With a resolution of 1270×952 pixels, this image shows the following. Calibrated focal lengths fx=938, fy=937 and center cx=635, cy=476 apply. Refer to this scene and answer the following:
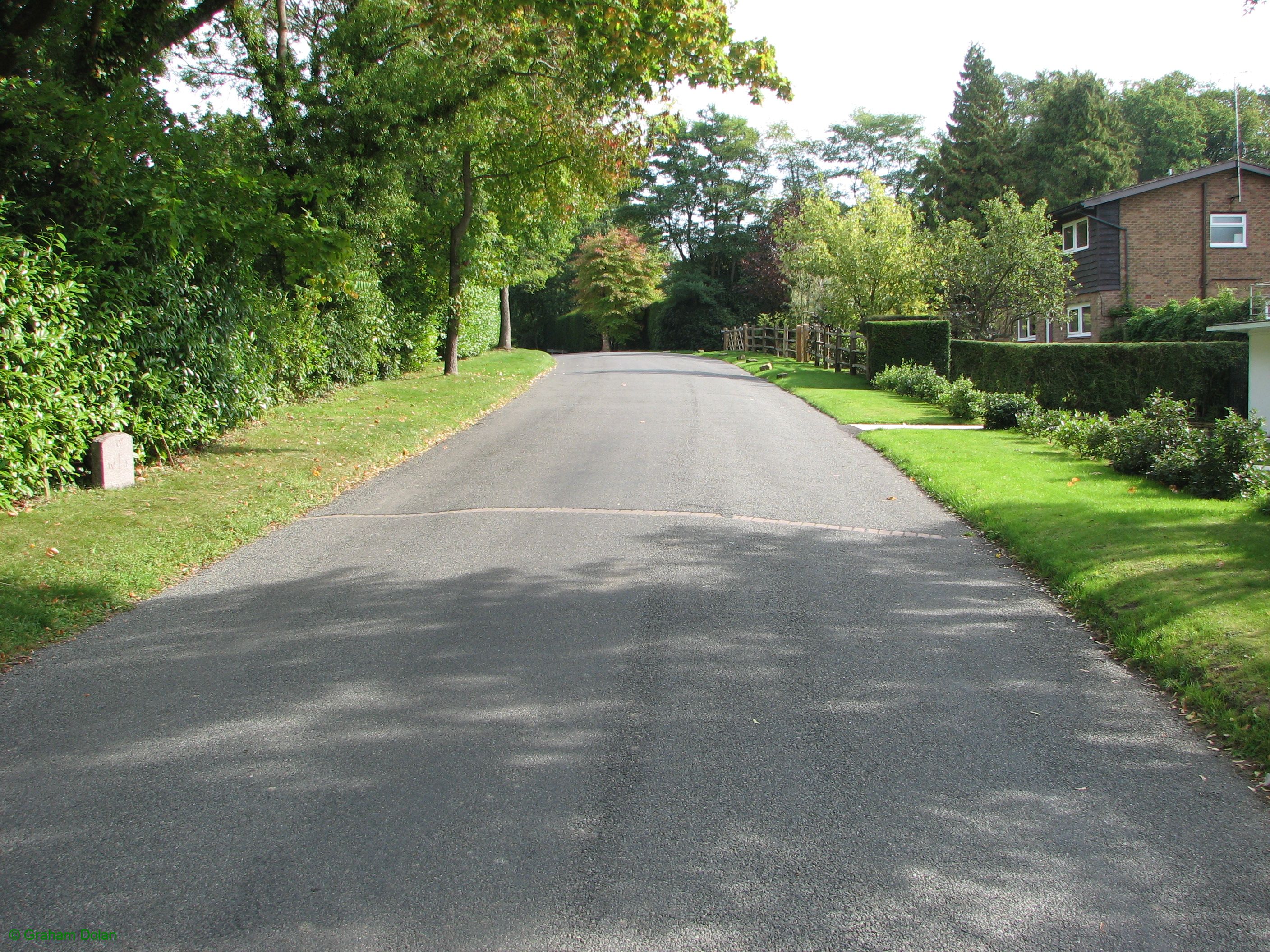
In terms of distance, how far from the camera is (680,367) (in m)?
34.1

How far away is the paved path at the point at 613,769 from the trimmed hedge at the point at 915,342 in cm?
1810

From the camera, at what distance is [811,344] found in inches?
1340

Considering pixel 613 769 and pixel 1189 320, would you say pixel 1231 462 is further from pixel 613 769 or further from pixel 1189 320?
pixel 1189 320

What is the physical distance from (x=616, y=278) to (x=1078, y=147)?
90.8ft

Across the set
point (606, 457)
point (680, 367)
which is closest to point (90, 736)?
point (606, 457)

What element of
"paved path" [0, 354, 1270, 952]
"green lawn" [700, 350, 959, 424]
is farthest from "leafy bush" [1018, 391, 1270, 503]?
"green lawn" [700, 350, 959, 424]

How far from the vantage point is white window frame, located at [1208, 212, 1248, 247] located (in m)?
34.2

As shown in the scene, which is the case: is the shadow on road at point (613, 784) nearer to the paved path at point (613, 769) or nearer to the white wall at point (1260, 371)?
the paved path at point (613, 769)

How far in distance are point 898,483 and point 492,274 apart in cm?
1763

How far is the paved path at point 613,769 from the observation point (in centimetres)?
311

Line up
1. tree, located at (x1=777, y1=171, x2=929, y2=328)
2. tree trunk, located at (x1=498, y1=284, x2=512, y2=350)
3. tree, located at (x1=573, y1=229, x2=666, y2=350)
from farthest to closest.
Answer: tree, located at (x1=573, y1=229, x2=666, y2=350) < tree trunk, located at (x1=498, y1=284, x2=512, y2=350) < tree, located at (x1=777, y1=171, x2=929, y2=328)

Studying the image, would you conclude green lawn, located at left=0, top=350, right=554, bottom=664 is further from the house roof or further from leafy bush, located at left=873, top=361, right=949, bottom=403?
the house roof

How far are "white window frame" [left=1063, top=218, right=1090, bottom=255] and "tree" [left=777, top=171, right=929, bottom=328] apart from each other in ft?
23.8

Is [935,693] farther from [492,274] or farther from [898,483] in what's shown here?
A: [492,274]
